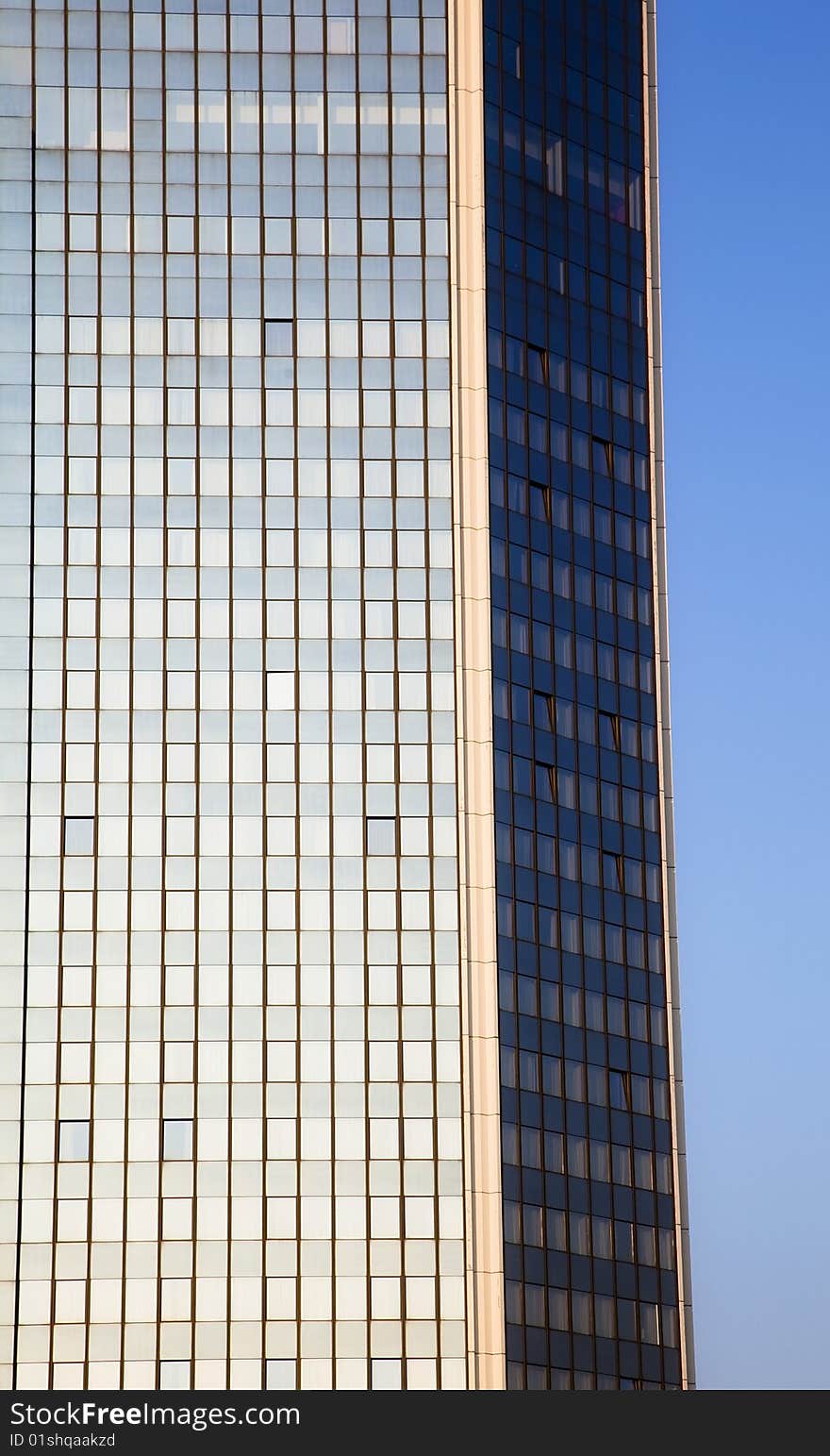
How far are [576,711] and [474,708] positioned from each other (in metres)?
5.91

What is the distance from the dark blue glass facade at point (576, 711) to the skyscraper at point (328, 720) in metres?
0.21

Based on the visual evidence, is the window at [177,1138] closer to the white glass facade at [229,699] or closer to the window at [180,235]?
the white glass facade at [229,699]

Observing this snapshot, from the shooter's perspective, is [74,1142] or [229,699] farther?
[229,699]

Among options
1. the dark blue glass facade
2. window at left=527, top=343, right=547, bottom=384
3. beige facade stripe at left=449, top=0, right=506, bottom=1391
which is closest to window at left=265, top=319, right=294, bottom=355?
beige facade stripe at left=449, top=0, right=506, bottom=1391

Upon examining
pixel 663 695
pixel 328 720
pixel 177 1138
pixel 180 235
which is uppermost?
pixel 180 235

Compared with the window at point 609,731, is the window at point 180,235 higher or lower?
higher

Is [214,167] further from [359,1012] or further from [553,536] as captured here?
[359,1012]

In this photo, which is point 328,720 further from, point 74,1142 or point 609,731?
point 74,1142

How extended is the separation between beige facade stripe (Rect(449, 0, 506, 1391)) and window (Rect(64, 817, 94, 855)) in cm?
1460

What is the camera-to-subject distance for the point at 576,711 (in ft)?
295

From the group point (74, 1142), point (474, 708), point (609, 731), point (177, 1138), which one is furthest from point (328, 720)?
point (74, 1142)

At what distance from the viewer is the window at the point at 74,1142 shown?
8019cm

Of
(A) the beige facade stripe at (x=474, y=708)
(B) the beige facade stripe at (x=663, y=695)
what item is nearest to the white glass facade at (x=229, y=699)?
(A) the beige facade stripe at (x=474, y=708)

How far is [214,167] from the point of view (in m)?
88.9
